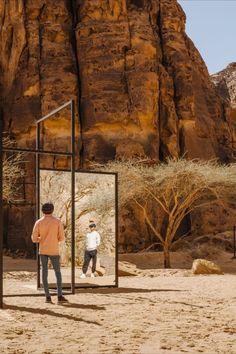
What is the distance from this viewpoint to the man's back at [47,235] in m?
10.4

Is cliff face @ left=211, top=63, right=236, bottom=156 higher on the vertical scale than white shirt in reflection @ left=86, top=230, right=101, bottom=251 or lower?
higher

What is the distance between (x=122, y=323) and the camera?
316 inches

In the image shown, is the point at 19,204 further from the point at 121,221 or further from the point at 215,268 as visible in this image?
the point at 215,268

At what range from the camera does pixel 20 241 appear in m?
37.1

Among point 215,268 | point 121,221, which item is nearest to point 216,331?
point 215,268

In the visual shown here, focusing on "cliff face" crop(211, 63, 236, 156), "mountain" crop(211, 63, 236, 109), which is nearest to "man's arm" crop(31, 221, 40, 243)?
"cliff face" crop(211, 63, 236, 156)

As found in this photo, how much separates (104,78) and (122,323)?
30209 mm

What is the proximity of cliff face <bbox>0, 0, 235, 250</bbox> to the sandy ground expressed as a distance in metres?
24.5

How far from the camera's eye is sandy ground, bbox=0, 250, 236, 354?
21.0ft

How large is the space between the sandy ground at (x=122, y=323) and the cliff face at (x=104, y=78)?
80.2 ft

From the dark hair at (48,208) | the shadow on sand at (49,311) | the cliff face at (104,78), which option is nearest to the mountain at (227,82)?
the cliff face at (104,78)

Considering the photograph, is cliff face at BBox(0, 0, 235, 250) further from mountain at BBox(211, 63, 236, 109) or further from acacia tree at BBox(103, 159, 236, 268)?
mountain at BBox(211, 63, 236, 109)

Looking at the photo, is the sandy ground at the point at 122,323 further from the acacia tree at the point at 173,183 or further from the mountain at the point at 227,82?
the mountain at the point at 227,82

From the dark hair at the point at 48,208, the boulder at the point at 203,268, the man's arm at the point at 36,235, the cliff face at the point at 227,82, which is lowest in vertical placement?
the boulder at the point at 203,268
